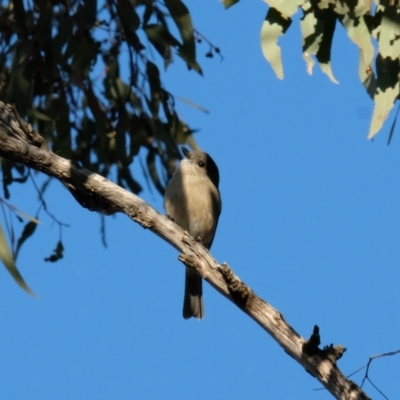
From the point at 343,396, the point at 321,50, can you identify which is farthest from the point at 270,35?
the point at 343,396

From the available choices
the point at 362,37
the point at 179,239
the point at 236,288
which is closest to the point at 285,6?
the point at 362,37

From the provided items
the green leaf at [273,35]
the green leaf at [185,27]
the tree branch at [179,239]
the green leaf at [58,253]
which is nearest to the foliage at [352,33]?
the green leaf at [273,35]

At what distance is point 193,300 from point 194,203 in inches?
22.4

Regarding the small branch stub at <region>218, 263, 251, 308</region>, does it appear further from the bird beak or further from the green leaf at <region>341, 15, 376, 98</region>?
the bird beak

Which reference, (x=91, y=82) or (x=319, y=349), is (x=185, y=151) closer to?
(x=91, y=82)

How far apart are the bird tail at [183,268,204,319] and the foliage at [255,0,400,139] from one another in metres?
2.40

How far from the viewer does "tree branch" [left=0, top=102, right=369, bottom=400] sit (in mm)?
2790

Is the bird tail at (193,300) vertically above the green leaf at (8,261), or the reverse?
the bird tail at (193,300)

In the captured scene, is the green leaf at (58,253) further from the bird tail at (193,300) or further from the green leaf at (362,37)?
the green leaf at (362,37)

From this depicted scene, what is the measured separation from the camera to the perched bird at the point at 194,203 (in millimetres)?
5336

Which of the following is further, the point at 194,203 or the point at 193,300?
the point at 193,300

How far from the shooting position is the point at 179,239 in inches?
126

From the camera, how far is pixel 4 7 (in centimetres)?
524

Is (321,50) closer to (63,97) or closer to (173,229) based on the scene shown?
(173,229)
